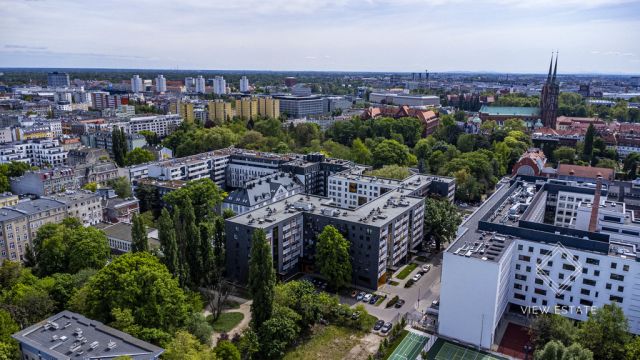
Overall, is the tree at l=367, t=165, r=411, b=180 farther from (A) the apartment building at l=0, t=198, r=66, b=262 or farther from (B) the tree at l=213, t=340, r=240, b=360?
(A) the apartment building at l=0, t=198, r=66, b=262

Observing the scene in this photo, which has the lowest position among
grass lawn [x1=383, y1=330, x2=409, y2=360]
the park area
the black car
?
the park area

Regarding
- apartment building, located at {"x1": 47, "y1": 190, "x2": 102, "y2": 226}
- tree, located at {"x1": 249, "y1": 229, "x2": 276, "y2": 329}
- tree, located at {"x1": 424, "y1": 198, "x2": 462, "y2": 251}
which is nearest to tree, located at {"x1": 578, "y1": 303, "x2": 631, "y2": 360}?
tree, located at {"x1": 424, "y1": 198, "x2": 462, "y2": 251}

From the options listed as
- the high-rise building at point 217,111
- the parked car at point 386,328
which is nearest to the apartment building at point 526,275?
the parked car at point 386,328

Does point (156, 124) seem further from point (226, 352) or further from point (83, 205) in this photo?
point (226, 352)

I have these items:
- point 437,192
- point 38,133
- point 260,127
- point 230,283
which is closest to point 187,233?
point 230,283

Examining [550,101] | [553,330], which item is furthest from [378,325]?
[550,101]

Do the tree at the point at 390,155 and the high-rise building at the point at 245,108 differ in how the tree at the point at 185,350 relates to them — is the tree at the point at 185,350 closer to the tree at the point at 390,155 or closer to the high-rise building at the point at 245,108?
the tree at the point at 390,155
